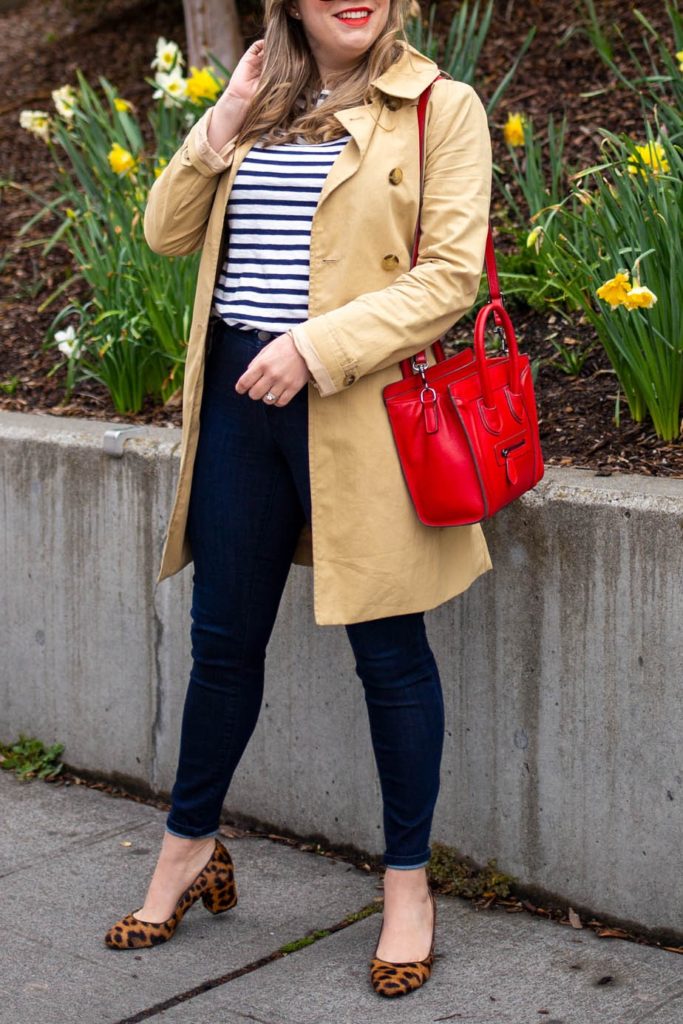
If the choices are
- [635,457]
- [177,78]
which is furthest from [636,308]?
[177,78]

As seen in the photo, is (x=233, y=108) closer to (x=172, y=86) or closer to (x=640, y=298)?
(x=640, y=298)

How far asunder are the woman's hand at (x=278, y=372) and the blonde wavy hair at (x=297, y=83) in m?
0.39

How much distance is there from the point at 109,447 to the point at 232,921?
1219 millimetres

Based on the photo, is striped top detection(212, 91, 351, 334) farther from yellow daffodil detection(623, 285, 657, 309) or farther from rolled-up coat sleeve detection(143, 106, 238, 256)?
yellow daffodil detection(623, 285, 657, 309)

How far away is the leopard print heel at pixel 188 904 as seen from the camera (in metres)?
2.73

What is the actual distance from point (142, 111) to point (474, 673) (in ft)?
13.9

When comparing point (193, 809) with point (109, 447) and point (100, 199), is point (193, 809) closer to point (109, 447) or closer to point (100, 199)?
point (109, 447)

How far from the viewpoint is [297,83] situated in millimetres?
2432

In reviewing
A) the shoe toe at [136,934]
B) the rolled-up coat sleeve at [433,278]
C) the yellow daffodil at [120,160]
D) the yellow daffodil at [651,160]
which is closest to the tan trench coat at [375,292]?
the rolled-up coat sleeve at [433,278]

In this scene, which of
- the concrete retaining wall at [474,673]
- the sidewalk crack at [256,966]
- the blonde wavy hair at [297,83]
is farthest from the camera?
the concrete retaining wall at [474,673]

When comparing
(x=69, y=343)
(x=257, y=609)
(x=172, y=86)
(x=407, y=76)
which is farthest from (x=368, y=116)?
(x=172, y=86)

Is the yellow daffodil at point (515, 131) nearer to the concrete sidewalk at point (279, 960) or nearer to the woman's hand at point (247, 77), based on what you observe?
the woman's hand at point (247, 77)

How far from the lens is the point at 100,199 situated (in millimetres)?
4680

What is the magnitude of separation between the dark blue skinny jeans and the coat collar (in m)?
0.48
